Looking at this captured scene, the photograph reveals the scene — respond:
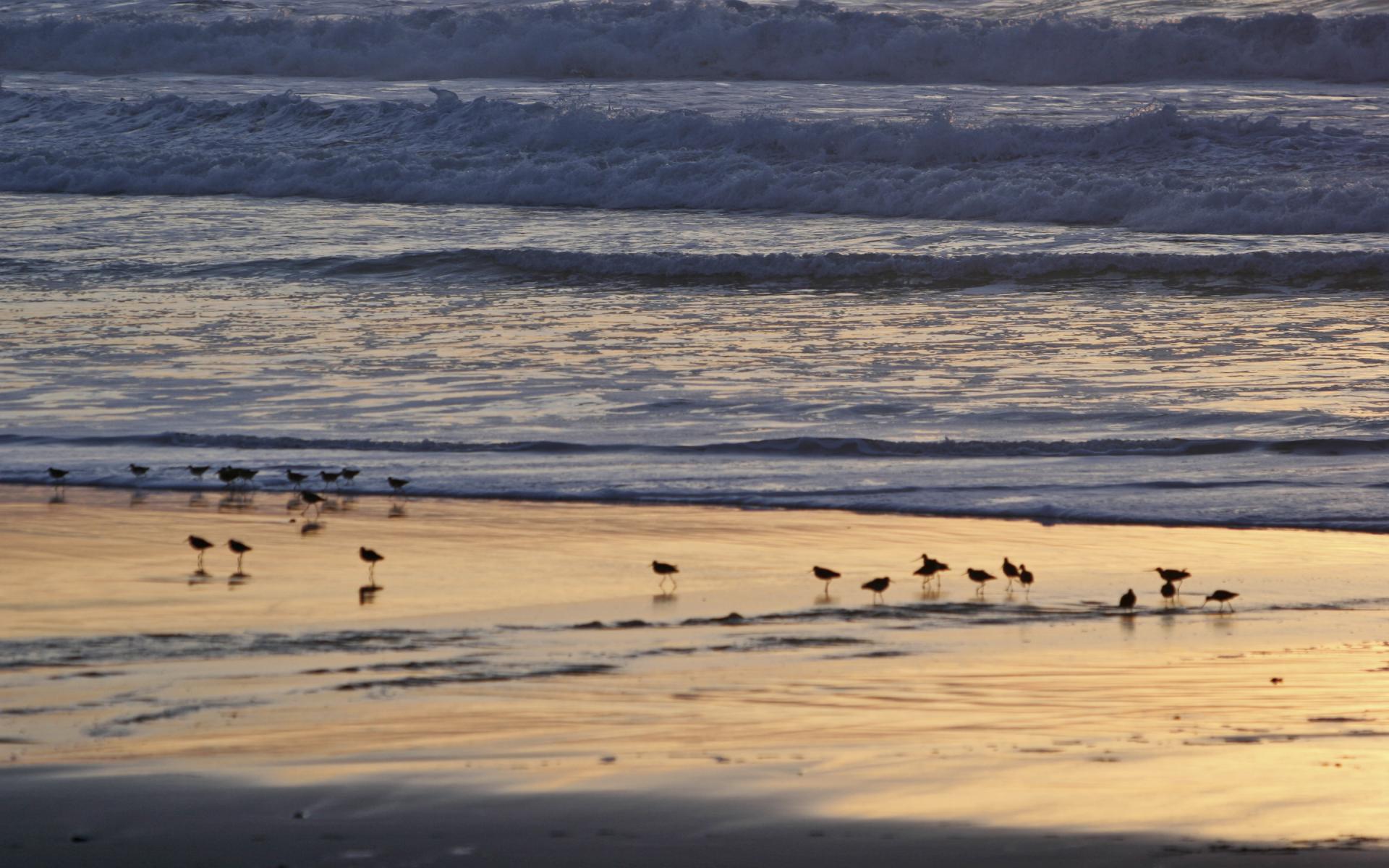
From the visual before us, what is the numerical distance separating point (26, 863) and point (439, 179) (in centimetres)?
2027

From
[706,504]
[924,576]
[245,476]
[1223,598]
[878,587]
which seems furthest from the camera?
[245,476]

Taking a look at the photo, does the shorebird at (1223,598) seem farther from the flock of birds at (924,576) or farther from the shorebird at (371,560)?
the shorebird at (371,560)

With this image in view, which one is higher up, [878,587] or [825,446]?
[825,446]

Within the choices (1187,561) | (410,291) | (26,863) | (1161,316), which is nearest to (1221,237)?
(1161,316)

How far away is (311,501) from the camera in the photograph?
865 cm

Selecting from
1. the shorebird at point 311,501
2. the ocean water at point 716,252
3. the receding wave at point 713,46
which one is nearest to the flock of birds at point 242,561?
the shorebird at point 311,501

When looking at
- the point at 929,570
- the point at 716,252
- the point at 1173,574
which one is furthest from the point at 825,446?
the point at 716,252

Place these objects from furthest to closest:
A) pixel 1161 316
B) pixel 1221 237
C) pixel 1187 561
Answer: pixel 1221 237 → pixel 1161 316 → pixel 1187 561

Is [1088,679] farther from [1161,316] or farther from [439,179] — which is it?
[439,179]

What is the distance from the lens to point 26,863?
3955 mm

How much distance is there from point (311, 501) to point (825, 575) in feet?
9.99

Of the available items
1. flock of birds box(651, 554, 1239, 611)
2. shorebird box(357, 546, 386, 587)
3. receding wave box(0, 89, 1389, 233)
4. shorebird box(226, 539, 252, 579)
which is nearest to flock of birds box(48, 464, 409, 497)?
shorebird box(226, 539, 252, 579)

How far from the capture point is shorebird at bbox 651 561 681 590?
6.97 m

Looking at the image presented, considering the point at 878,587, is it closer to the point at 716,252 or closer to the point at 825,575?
the point at 825,575
